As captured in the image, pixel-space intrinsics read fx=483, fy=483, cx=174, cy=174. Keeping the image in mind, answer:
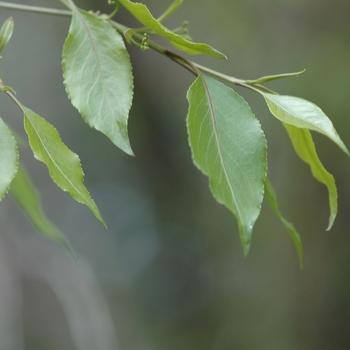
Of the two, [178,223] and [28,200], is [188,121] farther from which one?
[178,223]

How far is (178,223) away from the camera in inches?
104

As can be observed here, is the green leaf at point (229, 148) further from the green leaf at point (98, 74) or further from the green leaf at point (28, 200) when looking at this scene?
the green leaf at point (28, 200)

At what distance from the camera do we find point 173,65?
204 cm

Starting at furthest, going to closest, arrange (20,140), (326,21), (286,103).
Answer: (326,21) → (20,140) → (286,103)

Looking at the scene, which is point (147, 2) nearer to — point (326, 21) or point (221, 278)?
point (326, 21)

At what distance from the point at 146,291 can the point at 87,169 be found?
2.61ft

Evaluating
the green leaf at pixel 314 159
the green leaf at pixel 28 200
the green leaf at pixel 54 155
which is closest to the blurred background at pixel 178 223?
the green leaf at pixel 28 200

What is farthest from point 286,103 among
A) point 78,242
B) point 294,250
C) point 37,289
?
point 78,242

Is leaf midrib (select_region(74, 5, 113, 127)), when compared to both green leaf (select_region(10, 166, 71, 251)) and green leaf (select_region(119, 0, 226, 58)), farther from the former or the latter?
green leaf (select_region(10, 166, 71, 251))

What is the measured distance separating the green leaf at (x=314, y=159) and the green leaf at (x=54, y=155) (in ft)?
0.61

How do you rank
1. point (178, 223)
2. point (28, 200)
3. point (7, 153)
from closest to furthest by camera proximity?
point (7, 153) → point (28, 200) → point (178, 223)

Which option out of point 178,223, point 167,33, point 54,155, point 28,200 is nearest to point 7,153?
point 54,155

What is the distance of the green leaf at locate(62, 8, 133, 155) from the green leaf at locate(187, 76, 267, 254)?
57mm

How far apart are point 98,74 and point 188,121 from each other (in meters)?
0.10
